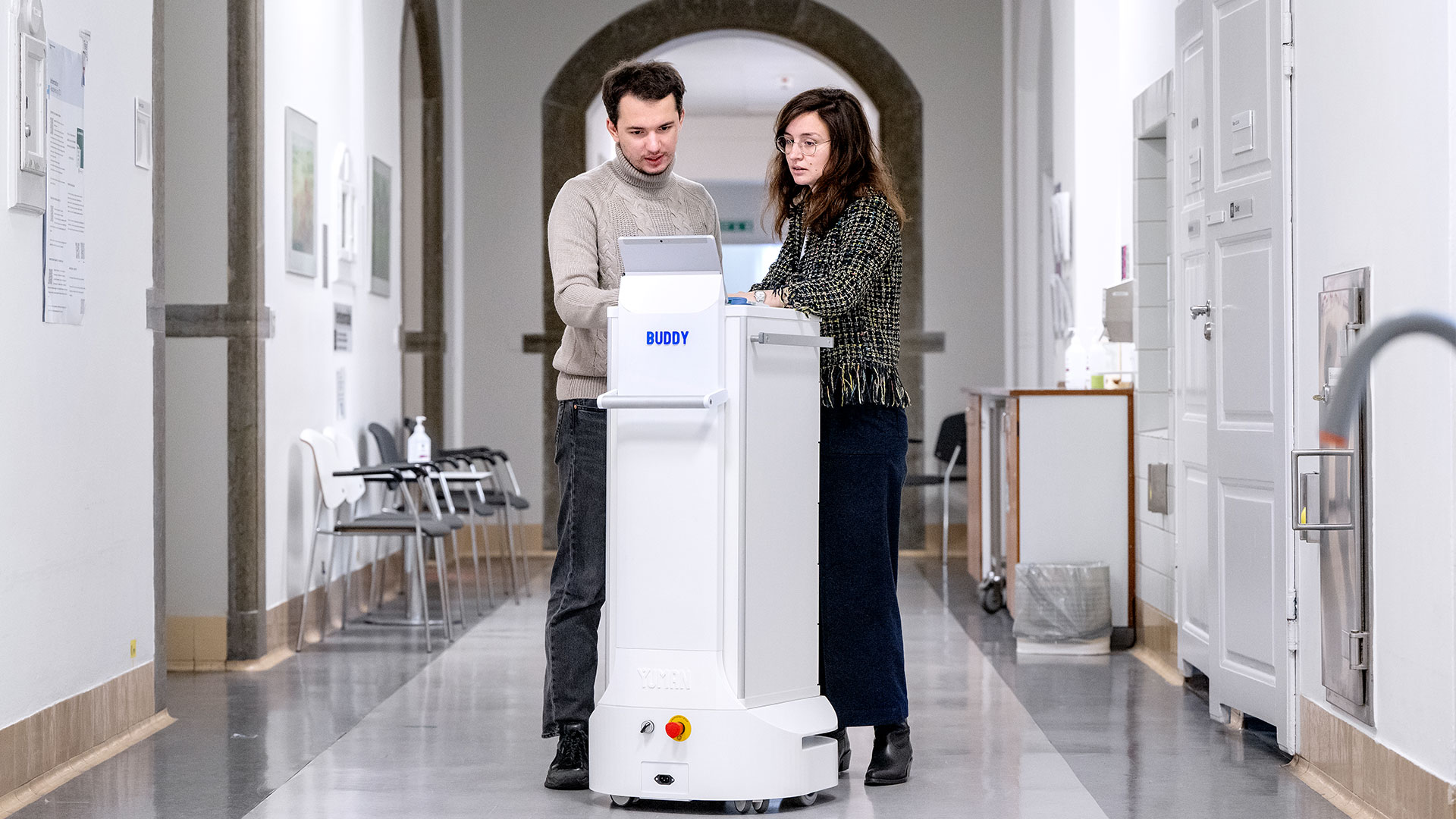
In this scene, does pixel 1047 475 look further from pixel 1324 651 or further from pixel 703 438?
A: pixel 703 438

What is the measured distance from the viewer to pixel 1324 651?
362 centimetres

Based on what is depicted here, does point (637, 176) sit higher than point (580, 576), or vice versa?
point (637, 176)

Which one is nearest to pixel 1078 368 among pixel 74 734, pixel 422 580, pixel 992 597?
pixel 992 597

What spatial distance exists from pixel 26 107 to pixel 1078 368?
436 centimetres

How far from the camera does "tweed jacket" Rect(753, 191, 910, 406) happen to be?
3359 mm

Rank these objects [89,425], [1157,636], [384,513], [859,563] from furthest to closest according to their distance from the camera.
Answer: [384,513], [1157,636], [89,425], [859,563]

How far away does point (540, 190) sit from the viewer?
947 cm

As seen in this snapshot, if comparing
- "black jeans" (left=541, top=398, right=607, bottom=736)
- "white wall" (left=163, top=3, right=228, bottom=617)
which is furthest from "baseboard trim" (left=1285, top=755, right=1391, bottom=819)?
"white wall" (left=163, top=3, right=228, bottom=617)

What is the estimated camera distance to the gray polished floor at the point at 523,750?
339 centimetres

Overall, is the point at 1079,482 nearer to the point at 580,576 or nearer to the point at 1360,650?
the point at 1360,650

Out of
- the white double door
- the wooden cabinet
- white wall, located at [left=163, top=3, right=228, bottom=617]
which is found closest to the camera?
the white double door

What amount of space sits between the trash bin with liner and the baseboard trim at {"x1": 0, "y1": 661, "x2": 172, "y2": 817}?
317 cm

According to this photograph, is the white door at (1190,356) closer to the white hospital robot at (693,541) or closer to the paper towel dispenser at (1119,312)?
the paper towel dispenser at (1119,312)

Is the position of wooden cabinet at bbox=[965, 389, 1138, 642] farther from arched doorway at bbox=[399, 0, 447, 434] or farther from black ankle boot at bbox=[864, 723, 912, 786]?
arched doorway at bbox=[399, 0, 447, 434]
